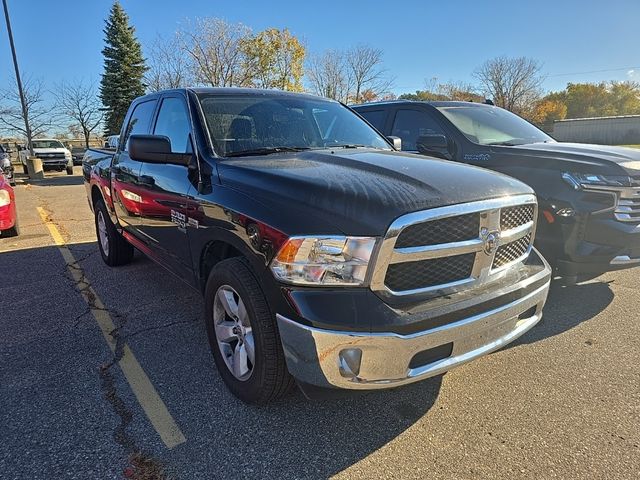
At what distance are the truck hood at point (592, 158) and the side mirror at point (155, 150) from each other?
131 inches

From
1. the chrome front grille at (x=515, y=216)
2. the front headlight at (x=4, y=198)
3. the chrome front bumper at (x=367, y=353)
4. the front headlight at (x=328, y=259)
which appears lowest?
the front headlight at (x=4, y=198)

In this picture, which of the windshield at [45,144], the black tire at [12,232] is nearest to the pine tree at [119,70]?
the windshield at [45,144]

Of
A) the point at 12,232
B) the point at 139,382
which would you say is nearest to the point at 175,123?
the point at 139,382

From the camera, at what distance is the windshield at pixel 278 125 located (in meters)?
3.25

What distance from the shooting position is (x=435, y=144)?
4.90 m

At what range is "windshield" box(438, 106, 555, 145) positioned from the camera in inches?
203

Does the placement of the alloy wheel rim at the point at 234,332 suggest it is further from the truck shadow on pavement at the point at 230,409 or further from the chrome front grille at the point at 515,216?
the chrome front grille at the point at 515,216

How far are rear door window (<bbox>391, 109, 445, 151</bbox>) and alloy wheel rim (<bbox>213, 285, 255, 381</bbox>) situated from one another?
11.8 feet

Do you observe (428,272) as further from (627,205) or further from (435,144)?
(435,144)

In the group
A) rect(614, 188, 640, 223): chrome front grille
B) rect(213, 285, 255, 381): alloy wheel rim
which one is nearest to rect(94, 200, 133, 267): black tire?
rect(213, 285, 255, 381): alloy wheel rim

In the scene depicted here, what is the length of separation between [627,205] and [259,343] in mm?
3462

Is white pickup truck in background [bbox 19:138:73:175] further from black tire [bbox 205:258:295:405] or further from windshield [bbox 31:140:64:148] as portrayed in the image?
black tire [bbox 205:258:295:405]

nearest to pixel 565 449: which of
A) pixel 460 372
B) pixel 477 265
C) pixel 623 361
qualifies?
pixel 460 372

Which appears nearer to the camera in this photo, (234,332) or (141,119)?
(234,332)
